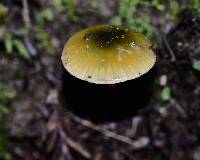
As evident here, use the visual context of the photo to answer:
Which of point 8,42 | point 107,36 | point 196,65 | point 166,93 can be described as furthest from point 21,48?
point 196,65

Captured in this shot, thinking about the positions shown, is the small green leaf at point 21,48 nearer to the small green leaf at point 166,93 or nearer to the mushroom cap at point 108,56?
the mushroom cap at point 108,56

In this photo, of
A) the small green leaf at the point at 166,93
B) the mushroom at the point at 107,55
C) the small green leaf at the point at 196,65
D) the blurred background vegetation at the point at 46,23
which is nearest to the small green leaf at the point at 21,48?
the blurred background vegetation at the point at 46,23

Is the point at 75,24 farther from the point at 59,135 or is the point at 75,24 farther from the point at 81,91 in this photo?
the point at 59,135

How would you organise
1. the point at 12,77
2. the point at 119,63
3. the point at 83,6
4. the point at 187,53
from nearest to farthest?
the point at 119,63, the point at 187,53, the point at 83,6, the point at 12,77

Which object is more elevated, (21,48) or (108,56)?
(108,56)

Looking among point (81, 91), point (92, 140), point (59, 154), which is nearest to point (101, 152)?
point (92, 140)

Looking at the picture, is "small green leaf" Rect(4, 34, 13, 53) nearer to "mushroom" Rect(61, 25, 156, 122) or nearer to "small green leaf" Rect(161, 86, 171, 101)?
"mushroom" Rect(61, 25, 156, 122)

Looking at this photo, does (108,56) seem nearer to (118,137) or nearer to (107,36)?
(107,36)

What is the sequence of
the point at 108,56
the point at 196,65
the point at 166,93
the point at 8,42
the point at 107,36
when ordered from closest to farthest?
the point at 108,56
the point at 107,36
the point at 196,65
the point at 166,93
the point at 8,42
